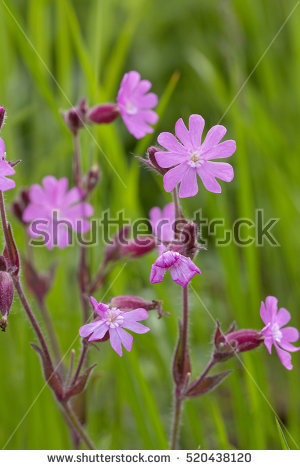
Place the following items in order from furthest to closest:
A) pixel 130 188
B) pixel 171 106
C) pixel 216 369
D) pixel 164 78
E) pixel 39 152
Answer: pixel 164 78, pixel 171 106, pixel 39 152, pixel 216 369, pixel 130 188

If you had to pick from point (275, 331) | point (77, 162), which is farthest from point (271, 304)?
point (77, 162)

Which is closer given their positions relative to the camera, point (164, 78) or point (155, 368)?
point (155, 368)

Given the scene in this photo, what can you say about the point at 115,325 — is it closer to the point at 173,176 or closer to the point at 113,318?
the point at 113,318

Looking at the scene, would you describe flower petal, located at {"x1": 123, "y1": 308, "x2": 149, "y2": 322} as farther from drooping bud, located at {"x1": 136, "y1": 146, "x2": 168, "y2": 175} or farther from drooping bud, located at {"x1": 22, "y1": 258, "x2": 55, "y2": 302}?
drooping bud, located at {"x1": 22, "y1": 258, "x2": 55, "y2": 302}

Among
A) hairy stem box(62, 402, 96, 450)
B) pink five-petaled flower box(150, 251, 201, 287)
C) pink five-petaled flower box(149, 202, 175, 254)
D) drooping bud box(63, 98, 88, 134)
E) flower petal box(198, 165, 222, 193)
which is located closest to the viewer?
pink five-petaled flower box(150, 251, 201, 287)

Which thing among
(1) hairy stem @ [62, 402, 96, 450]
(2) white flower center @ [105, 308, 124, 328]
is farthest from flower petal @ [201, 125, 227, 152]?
(1) hairy stem @ [62, 402, 96, 450]
